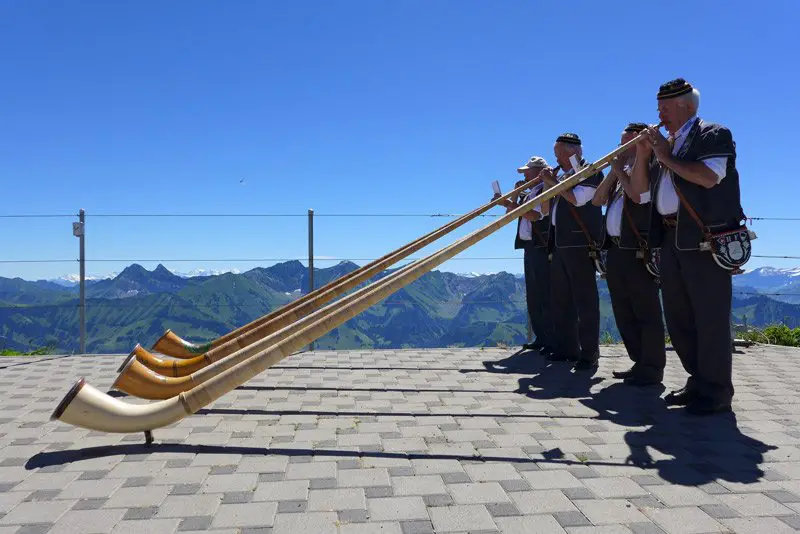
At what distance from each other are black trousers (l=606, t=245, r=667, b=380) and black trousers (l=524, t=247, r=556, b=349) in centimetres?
136

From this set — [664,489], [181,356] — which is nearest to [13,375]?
[181,356]

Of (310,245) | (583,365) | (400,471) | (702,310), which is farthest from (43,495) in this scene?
(310,245)

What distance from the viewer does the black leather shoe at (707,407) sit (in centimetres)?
375

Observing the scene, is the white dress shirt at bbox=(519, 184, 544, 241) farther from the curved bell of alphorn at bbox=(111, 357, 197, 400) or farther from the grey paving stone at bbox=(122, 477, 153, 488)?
the grey paving stone at bbox=(122, 477, 153, 488)

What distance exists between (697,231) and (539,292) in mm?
2765

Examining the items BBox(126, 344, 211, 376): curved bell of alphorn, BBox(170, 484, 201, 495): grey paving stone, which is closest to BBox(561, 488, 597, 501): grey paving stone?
BBox(170, 484, 201, 495): grey paving stone

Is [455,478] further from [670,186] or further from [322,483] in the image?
[670,186]

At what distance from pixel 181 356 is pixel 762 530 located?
3.41 m

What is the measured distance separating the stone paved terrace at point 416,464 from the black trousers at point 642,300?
0.24 m

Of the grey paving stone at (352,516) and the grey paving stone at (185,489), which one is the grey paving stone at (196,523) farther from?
the grey paving stone at (352,516)

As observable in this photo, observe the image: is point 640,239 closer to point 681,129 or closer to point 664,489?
point 681,129

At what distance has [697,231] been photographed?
11.9ft

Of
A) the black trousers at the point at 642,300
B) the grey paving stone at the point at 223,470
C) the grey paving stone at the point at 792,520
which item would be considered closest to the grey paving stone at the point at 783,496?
the grey paving stone at the point at 792,520

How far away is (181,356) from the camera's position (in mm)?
4090
